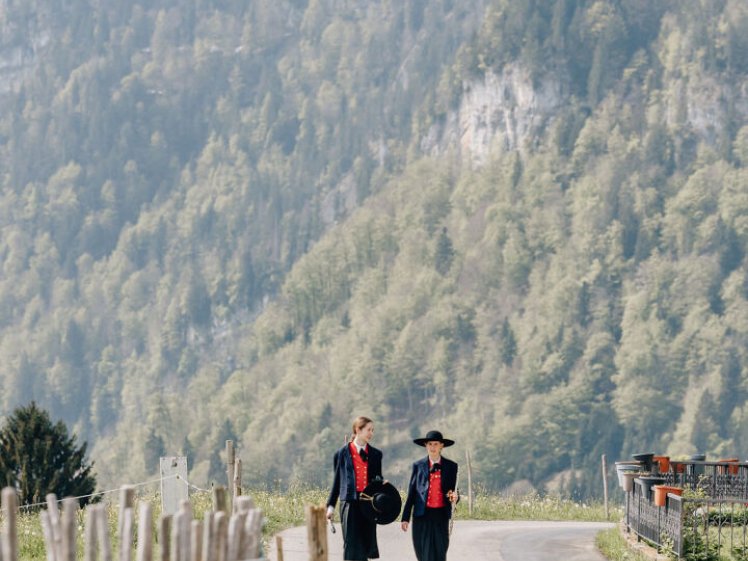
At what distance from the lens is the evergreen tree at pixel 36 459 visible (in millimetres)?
39594

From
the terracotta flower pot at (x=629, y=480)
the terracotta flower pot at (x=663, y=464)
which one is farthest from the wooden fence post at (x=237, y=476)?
the terracotta flower pot at (x=663, y=464)

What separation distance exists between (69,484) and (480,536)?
910 centimetres

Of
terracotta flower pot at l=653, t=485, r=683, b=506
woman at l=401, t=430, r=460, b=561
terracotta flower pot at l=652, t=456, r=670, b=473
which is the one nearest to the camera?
woman at l=401, t=430, r=460, b=561

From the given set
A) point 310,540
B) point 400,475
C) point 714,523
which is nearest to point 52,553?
point 310,540

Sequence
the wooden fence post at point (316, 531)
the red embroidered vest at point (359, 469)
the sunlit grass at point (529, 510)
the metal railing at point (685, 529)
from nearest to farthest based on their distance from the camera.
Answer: the wooden fence post at point (316, 531), the red embroidered vest at point (359, 469), the metal railing at point (685, 529), the sunlit grass at point (529, 510)

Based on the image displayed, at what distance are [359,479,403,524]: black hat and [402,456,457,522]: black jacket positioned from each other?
16 centimetres

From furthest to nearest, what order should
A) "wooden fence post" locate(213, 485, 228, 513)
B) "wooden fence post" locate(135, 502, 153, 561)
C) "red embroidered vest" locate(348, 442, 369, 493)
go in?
"red embroidered vest" locate(348, 442, 369, 493), "wooden fence post" locate(213, 485, 228, 513), "wooden fence post" locate(135, 502, 153, 561)

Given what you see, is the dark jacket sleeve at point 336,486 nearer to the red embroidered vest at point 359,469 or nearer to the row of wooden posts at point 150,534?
the red embroidered vest at point 359,469

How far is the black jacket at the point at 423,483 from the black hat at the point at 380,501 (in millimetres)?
162

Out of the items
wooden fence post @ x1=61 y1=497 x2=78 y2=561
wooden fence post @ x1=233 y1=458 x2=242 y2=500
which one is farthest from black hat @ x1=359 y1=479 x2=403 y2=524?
wooden fence post @ x1=61 y1=497 x2=78 y2=561

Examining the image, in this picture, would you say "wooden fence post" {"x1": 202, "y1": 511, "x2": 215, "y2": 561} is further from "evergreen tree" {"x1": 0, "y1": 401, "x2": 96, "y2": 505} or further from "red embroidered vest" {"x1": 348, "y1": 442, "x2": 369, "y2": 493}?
"evergreen tree" {"x1": 0, "y1": 401, "x2": 96, "y2": 505}

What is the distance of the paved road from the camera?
102ft

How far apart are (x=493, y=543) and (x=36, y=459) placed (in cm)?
1041

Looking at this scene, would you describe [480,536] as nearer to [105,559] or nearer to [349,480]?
[349,480]
